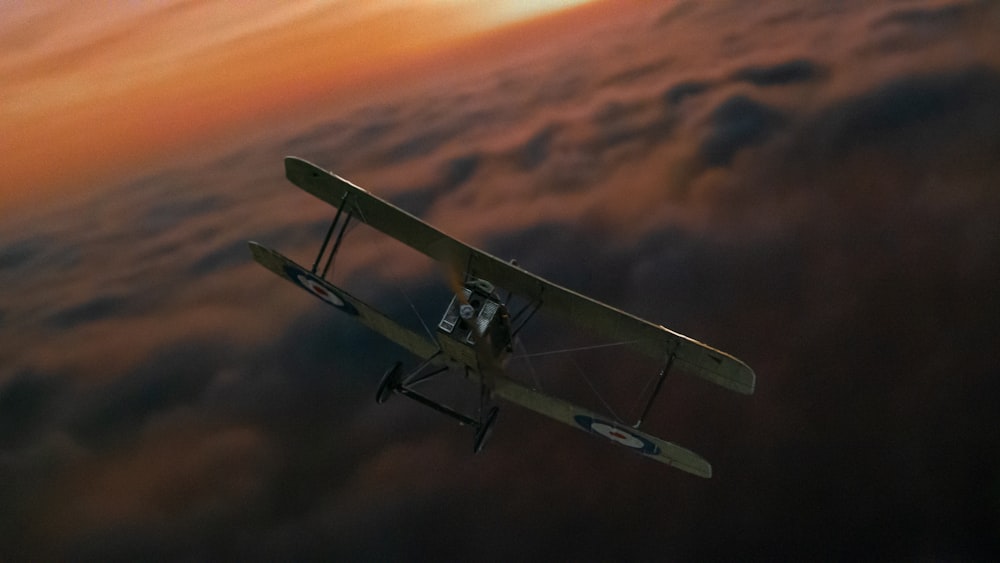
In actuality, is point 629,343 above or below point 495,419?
above

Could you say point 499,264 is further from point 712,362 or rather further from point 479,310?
point 712,362

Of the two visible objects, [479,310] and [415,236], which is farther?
[415,236]

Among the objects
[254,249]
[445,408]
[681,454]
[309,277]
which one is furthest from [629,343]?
[254,249]

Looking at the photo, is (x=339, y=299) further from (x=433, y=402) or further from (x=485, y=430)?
(x=485, y=430)

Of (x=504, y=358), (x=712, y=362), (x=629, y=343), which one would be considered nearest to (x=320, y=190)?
(x=504, y=358)

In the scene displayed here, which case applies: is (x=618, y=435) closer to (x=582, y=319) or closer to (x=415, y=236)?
(x=582, y=319)

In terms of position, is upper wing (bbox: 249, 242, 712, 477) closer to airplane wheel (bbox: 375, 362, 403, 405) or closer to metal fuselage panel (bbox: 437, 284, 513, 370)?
metal fuselage panel (bbox: 437, 284, 513, 370)

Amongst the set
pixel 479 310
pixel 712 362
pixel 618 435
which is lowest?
pixel 618 435
